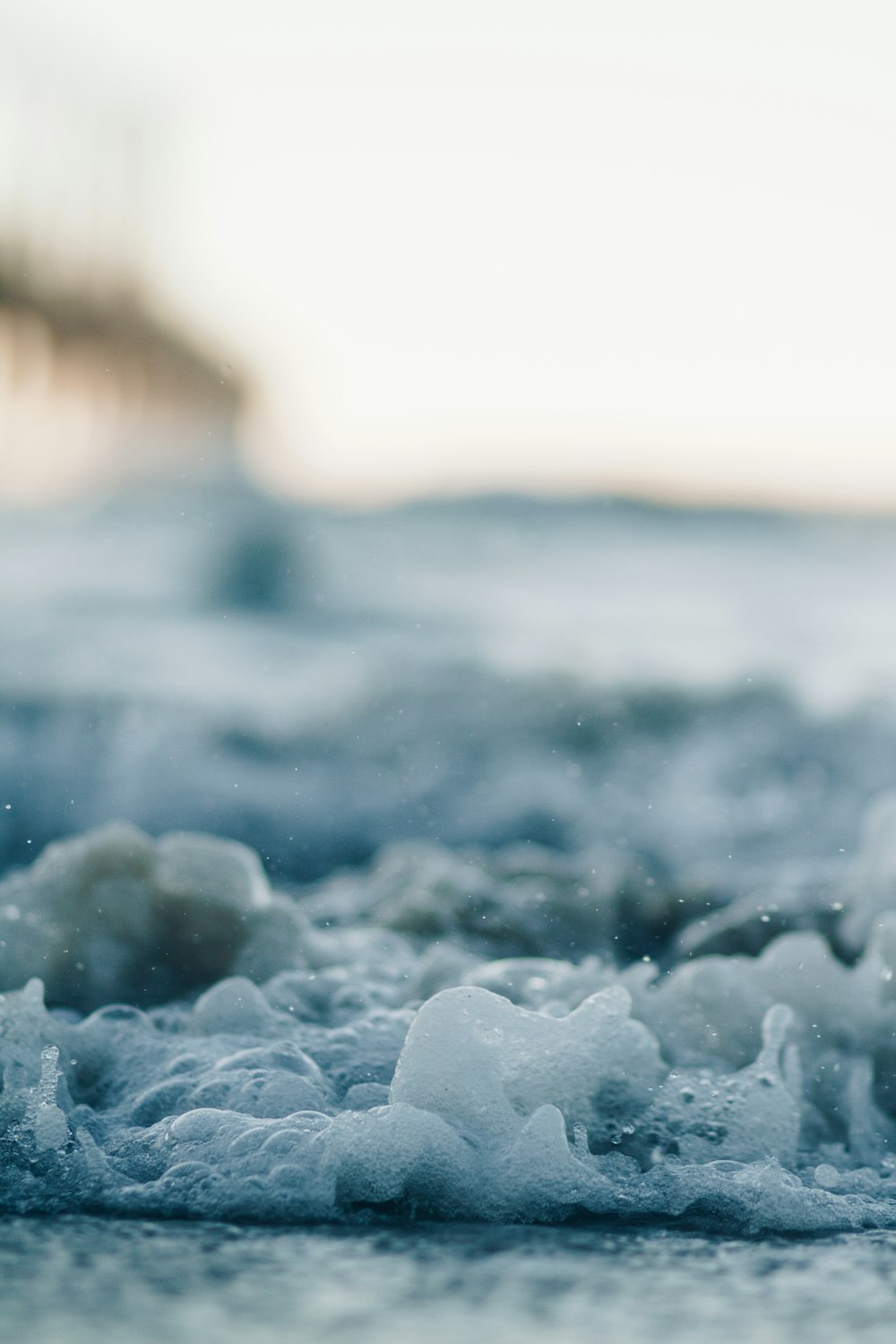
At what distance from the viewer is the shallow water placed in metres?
0.96

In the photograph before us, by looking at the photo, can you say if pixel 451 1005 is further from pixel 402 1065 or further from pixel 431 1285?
pixel 431 1285

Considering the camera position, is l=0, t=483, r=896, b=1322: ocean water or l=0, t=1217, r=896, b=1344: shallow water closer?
l=0, t=1217, r=896, b=1344: shallow water

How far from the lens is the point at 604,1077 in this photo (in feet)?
4.64

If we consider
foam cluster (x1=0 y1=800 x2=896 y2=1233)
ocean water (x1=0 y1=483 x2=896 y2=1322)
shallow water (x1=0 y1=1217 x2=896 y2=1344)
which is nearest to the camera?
shallow water (x1=0 y1=1217 x2=896 y2=1344)

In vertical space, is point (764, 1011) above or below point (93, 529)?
below

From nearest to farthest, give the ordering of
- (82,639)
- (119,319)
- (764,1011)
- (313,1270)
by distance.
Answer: (313,1270) < (764,1011) < (82,639) < (119,319)

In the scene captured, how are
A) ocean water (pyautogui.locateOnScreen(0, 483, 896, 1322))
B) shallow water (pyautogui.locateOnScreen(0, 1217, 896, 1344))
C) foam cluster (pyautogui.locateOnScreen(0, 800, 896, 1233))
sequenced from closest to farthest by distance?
1. shallow water (pyautogui.locateOnScreen(0, 1217, 896, 1344))
2. ocean water (pyautogui.locateOnScreen(0, 483, 896, 1322))
3. foam cluster (pyautogui.locateOnScreen(0, 800, 896, 1233))

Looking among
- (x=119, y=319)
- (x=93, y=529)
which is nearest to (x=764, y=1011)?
(x=93, y=529)

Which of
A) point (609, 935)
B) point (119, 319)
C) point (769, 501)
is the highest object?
point (119, 319)

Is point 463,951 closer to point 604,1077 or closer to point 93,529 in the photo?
point 604,1077

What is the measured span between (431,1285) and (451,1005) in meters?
A: 0.34

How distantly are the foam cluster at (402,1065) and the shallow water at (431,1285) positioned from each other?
51 mm

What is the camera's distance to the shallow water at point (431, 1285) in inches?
37.6

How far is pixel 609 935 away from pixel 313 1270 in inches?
49.6
